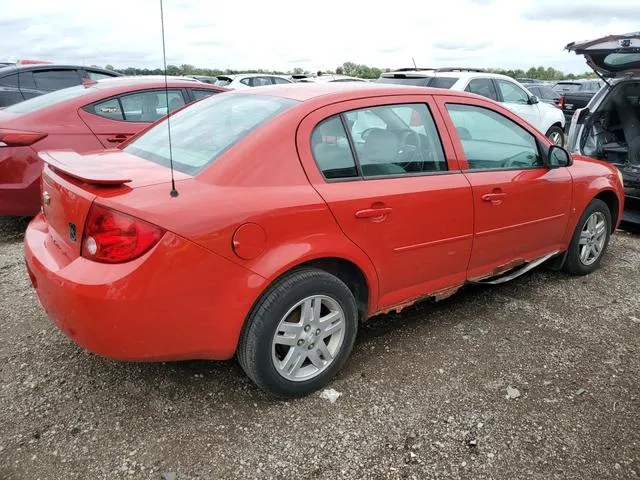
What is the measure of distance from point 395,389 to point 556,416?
31.6 inches

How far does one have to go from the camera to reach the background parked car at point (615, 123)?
568cm

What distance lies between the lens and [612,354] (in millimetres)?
3227

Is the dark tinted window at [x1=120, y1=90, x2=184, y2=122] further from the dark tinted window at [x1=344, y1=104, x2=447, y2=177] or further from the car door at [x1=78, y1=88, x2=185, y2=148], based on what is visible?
the dark tinted window at [x1=344, y1=104, x2=447, y2=177]

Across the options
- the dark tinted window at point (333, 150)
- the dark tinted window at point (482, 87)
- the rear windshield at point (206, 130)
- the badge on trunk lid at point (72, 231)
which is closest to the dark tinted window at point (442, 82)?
the dark tinted window at point (482, 87)

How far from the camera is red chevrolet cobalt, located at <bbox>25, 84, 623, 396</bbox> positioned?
7.31 feet

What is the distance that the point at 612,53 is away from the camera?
5.40m

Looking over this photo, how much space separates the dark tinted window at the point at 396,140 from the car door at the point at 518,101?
288 inches

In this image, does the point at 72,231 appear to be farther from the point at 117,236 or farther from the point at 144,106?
the point at 144,106

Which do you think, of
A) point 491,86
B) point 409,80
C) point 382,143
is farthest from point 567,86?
point 382,143

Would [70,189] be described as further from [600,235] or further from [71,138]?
[600,235]

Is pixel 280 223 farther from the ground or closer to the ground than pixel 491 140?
closer to the ground

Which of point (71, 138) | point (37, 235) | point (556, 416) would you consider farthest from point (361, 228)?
point (71, 138)

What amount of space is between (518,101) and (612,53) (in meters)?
5.08

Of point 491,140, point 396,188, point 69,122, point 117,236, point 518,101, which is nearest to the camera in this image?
point 117,236
